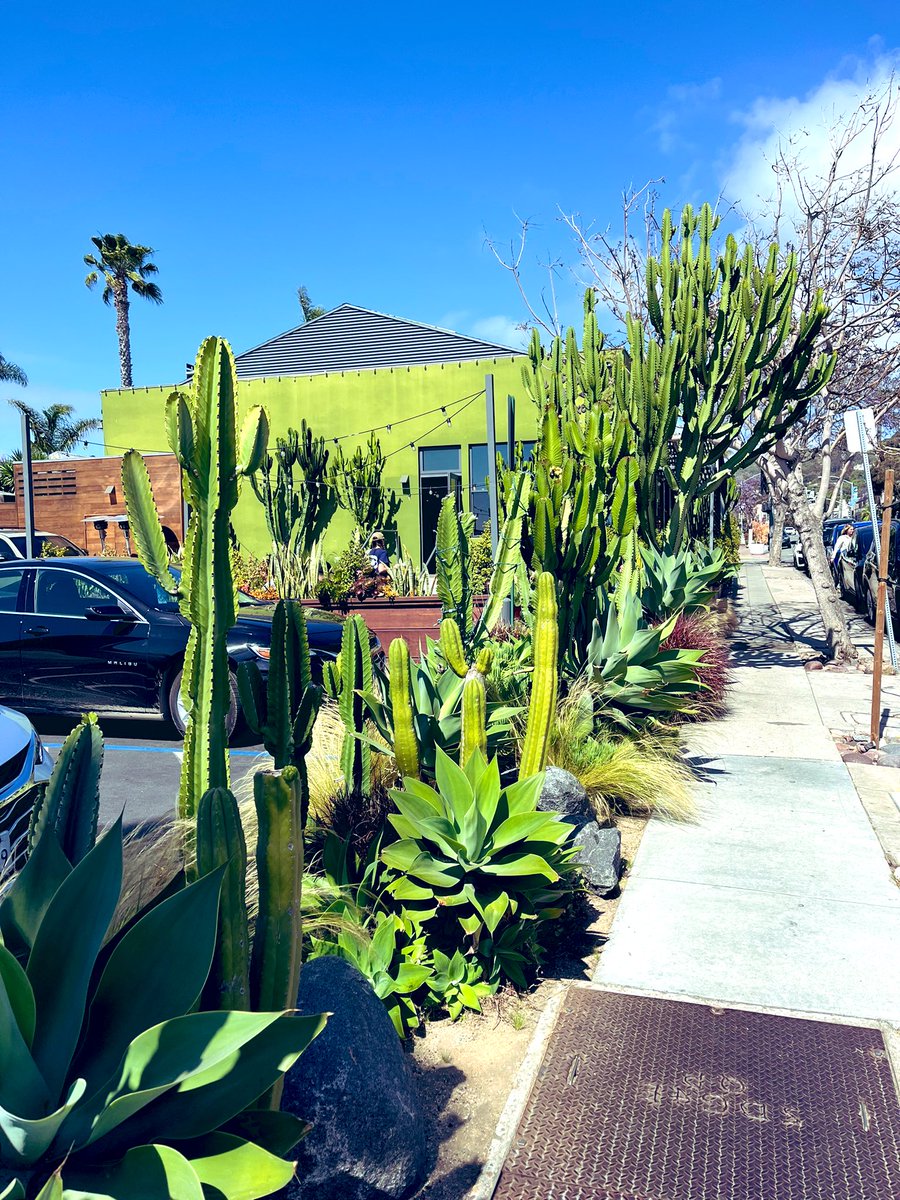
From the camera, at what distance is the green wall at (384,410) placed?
74.4 ft

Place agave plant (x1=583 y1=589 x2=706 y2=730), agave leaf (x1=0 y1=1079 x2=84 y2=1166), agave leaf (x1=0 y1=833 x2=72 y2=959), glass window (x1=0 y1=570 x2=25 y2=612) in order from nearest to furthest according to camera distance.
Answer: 1. agave leaf (x1=0 y1=1079 x2=84 y2=1166)
2. agave leaf (x1=0 y1=833 x2=72 y2=959)
3. agave plant (x1=583 y1=589 x2=706 y2=730)
4. glass window (x1=0 y1=570 x2=25 y2=612)

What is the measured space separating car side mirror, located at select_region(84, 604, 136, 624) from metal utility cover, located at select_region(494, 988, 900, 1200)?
5.79 metres

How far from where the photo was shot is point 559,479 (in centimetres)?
676

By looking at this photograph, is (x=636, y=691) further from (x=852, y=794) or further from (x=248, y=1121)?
(x=248, y=1121)

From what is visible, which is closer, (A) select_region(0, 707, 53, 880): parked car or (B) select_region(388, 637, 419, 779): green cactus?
(A) select_region(0, 707, 53, 880): parked car

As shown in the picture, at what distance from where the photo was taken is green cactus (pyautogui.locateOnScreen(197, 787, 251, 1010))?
2352 millimetres

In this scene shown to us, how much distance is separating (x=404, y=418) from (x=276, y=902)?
21615 millimetres

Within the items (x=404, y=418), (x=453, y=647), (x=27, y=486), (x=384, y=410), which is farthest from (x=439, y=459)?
(x=453, y=647)


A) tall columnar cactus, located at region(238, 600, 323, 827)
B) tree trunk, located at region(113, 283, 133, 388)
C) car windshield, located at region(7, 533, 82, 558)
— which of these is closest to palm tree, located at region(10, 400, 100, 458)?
tree trunk, located at region(113, 283, 133, 388)

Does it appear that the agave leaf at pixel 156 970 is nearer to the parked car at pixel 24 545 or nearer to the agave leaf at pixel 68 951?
the agave leaf at pixel 68 951

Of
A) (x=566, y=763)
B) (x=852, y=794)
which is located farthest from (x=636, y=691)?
(x=852, y=794)

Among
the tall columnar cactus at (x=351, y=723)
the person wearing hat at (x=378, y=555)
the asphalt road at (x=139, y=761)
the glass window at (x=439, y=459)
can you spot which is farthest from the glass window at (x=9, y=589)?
the glass window at (x=439, y=459)

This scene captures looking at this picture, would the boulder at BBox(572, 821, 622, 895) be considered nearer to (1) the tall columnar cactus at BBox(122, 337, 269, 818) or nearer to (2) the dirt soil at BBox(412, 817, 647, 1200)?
(2) the dirt soil at BBox(412, 817, 647, 1200)

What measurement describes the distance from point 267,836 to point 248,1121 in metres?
0.67
